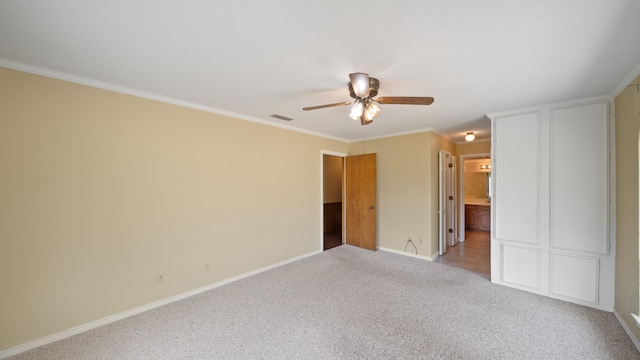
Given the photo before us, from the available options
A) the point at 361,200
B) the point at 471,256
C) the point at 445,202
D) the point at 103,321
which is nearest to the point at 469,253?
the point at 471,256

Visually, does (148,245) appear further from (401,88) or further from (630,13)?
(630,13)

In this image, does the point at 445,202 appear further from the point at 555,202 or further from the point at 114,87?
the point at 114,87

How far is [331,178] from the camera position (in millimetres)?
6508

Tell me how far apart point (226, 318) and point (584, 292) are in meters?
4.05

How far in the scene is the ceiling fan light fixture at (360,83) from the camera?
189cm

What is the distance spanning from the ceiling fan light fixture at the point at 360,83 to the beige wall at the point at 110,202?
207 centimetres

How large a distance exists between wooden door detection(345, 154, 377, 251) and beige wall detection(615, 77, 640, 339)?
10.0ft

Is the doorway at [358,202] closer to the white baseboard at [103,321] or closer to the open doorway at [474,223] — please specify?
the open doorway at [474,223]

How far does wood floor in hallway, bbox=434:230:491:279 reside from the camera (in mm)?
3832

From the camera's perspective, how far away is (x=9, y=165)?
191 cm

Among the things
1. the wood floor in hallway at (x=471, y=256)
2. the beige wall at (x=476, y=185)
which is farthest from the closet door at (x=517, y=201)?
the beige wall at (x=476, y=185)

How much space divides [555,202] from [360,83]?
9.62 ft

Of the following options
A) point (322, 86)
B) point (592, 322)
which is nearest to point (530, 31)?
point (322, 86)

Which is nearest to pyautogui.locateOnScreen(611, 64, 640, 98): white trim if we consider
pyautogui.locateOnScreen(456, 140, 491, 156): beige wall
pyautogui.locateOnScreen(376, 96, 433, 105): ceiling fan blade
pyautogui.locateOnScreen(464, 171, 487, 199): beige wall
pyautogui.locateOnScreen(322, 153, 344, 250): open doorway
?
pyautogui.locateOnScreen(376, 96, 433, 105): ceiling fan blade
